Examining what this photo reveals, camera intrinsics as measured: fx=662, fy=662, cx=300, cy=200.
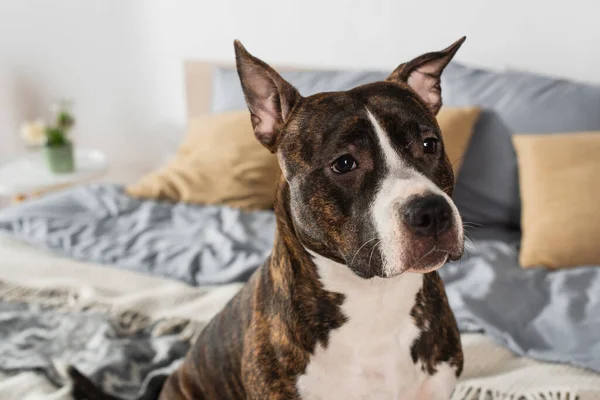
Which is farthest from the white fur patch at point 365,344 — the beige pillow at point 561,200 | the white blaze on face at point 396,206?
the beige pillow at point 561,200

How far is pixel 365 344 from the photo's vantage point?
4.04ft

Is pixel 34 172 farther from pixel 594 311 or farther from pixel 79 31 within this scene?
pixel 594 311

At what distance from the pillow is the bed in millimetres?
63

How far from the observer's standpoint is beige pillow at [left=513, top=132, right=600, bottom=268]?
7.07 feet

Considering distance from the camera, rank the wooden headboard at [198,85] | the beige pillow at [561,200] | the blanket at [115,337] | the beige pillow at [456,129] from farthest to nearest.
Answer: the wooden headboard at [198,85], the beige pillow at [456,129], the beige pillow at [561,200], the blanket at [115,337]

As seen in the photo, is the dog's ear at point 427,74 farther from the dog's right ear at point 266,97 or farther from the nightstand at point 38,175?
the nightstand at point 38,175

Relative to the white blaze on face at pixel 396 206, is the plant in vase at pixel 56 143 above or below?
below

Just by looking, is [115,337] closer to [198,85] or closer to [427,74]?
[427,74]

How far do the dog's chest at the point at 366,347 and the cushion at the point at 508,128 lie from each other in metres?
1.39

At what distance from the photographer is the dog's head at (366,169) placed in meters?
1.05

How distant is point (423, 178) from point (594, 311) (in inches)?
42.1

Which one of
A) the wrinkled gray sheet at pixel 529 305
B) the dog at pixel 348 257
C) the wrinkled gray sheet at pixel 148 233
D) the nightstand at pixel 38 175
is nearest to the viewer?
the dog at pixel 348 257

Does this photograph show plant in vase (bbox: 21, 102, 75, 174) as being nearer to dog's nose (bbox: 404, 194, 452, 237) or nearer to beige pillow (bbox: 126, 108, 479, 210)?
beige pillow (bbox: 126, 108, 479, 210)

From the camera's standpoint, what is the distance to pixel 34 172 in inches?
143
